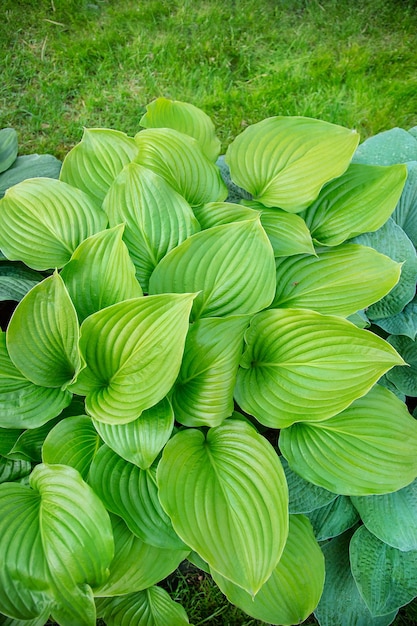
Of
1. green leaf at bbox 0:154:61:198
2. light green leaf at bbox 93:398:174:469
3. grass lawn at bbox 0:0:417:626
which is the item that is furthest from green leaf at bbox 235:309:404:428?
grass lawn at bbox 0:0:417:626

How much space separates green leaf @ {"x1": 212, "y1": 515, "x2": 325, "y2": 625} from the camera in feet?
4.10

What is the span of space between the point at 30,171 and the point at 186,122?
0.64 meters

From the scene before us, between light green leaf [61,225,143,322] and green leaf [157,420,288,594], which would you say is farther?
light green leaf [61,225,143,322]

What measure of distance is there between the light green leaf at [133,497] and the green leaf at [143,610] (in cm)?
33

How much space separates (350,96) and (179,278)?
1675mm

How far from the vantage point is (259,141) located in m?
1.59

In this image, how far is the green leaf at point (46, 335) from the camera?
3.80 ft

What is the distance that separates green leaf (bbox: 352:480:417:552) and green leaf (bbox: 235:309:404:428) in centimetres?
39

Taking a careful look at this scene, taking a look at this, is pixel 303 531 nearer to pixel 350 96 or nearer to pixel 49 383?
pixel 49 383

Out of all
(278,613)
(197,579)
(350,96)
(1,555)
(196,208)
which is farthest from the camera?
(350,96)

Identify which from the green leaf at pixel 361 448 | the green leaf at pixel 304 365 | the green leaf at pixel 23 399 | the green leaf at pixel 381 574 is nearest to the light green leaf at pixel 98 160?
the green leaf at pixel 23 399

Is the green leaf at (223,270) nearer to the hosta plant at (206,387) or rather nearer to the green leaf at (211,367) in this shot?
the hosta plant at (206,387)

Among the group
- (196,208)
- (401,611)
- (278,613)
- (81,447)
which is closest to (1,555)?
(81,447)

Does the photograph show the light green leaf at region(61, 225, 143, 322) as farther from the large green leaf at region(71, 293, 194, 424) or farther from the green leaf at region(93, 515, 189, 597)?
the green leaf at region(93, 515, 189, 597)
